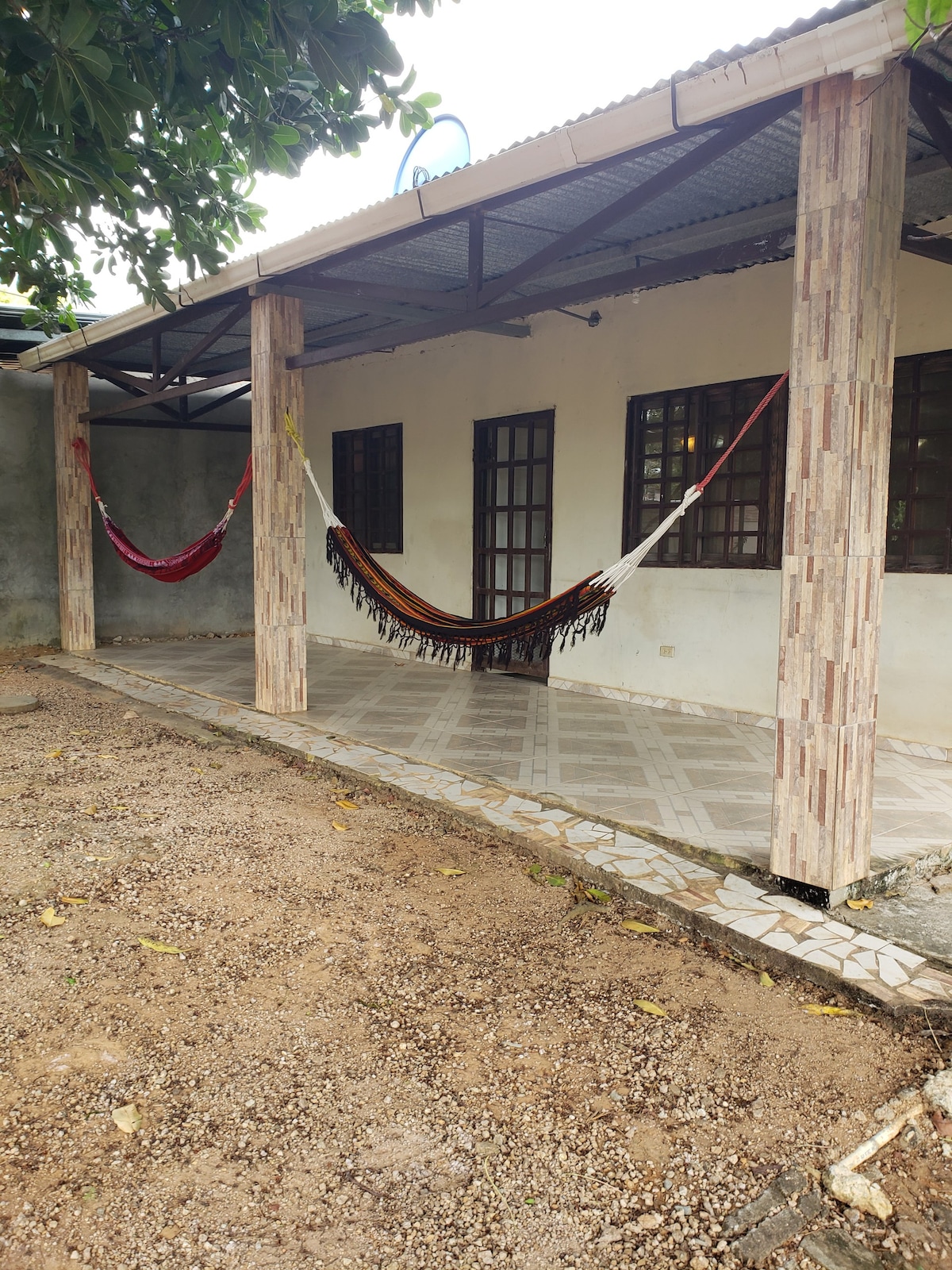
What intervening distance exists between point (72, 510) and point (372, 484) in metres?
2.19

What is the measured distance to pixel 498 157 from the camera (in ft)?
9.16

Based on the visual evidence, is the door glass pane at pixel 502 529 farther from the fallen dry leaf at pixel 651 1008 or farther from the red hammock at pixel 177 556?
the fallen dry leaf at pixel 651 1008

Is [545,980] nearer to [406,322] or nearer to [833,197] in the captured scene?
[833,197]

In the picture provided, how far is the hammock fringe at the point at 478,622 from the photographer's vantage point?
11.0ft

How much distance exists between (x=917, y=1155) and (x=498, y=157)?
2725mm

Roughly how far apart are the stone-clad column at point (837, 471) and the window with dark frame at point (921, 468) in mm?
1581

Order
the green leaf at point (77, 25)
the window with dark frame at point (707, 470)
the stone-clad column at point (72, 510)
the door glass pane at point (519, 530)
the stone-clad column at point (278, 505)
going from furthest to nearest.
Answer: the stone-clad column at point (72, 510) → the door glass pane at point (519, 530) → the stone-clad column at point (278, 505) → the window with dark frame at point (707, 470) → the green leaf at point (77, 25)

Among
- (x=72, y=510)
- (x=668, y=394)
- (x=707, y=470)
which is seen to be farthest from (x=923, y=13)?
(x=72, y=510)

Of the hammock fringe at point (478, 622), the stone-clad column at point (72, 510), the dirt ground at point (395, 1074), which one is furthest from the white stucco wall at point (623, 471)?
the stone-clad column at point (72, 510)

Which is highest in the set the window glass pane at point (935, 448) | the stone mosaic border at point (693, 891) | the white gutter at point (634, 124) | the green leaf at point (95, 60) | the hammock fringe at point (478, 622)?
the white gutter at point (634, 124)

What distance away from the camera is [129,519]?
24.1 feet

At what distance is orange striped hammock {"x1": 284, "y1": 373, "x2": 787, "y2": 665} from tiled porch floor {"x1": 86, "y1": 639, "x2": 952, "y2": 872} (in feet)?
1.26

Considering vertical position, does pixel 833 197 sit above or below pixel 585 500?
above

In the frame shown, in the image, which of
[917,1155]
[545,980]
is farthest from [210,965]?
[917,1155]
